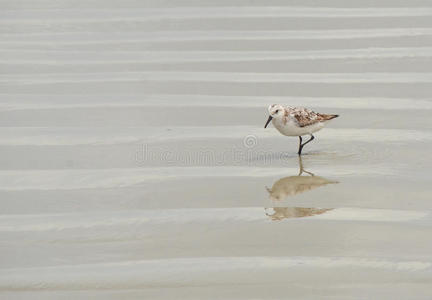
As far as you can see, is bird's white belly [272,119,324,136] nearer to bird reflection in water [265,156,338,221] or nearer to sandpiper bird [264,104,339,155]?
sandpiper bird [264,104,339,155]

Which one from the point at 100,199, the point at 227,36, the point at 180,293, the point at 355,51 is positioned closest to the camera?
the point at 180,293

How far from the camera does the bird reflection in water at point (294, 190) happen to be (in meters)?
6.37

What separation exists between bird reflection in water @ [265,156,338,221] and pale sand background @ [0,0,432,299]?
0.02 m

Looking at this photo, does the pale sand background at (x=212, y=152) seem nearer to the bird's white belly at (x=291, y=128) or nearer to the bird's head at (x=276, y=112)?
the bird's white belly at (x=291, y=128)

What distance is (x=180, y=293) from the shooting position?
5312 millimetres

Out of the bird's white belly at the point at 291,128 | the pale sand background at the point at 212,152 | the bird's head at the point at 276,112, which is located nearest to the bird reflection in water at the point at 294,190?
the pale sand background at the point at 212,152

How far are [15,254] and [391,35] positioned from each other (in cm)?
602

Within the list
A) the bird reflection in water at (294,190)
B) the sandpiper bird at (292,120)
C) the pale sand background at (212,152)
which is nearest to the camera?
the pale sand background at (212,152)

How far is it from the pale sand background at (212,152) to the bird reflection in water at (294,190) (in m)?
0.02

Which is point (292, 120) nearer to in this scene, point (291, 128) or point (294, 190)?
point (291, 128)

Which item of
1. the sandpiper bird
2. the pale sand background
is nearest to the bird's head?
the sandpiper bird

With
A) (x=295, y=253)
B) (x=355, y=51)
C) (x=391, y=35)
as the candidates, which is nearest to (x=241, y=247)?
(x=295, y=253)

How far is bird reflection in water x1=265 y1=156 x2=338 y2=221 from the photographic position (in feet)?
20.9

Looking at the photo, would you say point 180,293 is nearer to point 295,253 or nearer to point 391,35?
point 295,253
